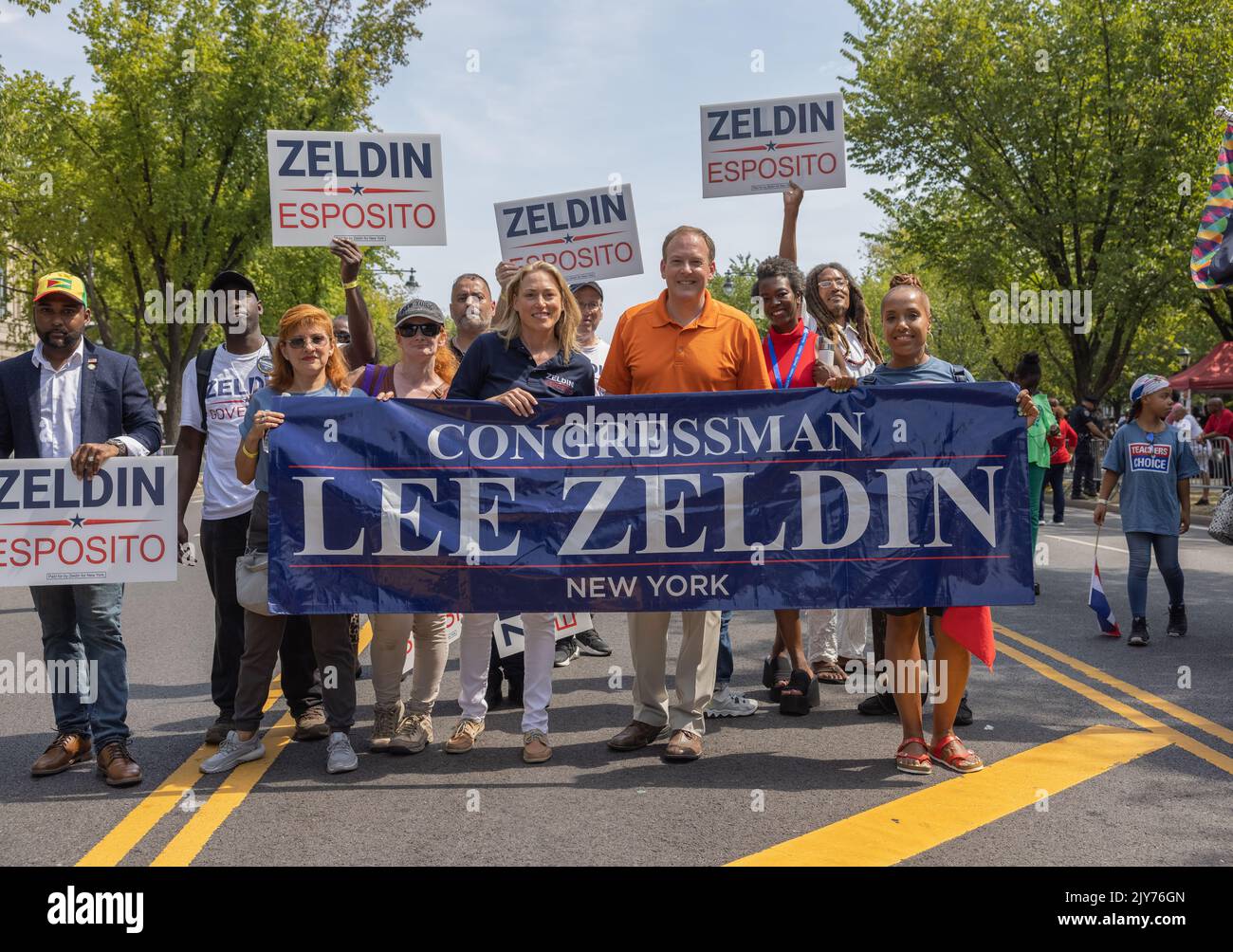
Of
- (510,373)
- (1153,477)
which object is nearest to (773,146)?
(1153,477)

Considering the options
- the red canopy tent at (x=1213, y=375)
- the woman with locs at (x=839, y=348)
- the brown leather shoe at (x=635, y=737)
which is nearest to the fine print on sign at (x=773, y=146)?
the woman with locs at (x=839, y=348)

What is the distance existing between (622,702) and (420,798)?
2072mm

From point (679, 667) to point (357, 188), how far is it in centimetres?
393

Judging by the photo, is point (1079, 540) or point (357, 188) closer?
point (357, 188)

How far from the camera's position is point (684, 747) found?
5.52 m

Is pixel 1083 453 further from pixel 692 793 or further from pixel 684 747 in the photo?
pixel 692 793

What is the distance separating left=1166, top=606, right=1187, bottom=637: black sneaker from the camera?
8773 millimetres

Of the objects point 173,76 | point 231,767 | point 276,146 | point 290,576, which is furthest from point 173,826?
point 173,76

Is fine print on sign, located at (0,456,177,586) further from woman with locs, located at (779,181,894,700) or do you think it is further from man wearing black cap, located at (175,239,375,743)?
woman with locs, located at (779,181,894,700)

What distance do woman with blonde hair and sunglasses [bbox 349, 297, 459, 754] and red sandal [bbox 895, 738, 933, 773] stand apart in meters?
2.19

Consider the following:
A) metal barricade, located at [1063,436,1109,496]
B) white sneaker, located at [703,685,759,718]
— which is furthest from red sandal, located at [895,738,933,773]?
metal barricade, located at [1063,436,1109,496]

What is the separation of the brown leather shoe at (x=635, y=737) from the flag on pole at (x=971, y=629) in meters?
1.48

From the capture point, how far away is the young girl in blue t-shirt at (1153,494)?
8.66 metres

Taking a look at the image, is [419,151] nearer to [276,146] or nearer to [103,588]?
[276,146]
